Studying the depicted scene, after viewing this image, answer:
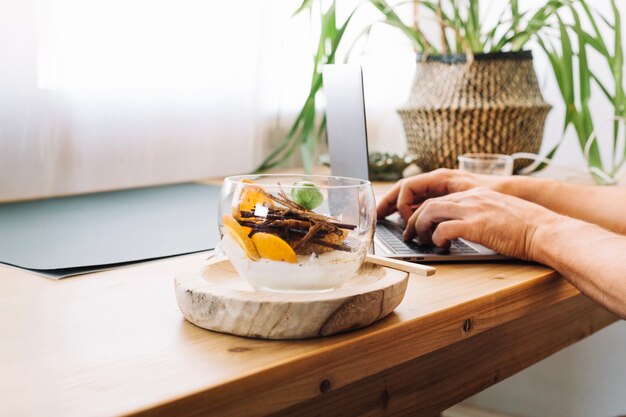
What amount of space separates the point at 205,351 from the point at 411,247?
1.39ft

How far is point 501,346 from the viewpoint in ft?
3.14

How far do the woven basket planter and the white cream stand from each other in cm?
93

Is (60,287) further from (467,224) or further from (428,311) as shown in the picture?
(467,224)

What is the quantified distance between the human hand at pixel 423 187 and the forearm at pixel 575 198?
28mm

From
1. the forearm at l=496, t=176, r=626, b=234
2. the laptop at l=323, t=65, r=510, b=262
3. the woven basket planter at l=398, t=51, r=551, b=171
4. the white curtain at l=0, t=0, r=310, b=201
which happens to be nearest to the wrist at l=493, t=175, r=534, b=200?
the forearm at l=496, t=176, r=626, b=234

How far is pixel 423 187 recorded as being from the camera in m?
1.02

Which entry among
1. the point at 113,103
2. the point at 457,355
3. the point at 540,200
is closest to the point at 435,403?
the point at 457,355

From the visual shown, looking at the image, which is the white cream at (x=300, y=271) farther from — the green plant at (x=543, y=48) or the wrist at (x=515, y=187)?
the green plant at (x=543, y=48)

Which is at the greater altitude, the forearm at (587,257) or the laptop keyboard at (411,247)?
the forearm at (587,257)

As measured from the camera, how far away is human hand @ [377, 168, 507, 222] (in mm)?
1007

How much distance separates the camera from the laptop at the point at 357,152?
833mm

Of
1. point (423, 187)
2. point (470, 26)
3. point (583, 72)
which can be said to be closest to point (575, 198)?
point (423, 187)

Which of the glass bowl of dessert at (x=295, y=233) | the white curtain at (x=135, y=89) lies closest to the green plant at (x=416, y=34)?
the white curtain at (x=135, y=89)

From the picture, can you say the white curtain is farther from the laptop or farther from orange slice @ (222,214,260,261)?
orange slice @ (222,214,260,261)
